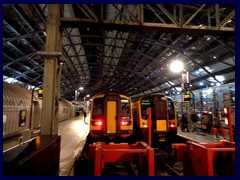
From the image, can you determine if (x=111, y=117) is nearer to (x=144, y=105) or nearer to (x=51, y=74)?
(x=144, y=105)

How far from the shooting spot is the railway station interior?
3988 mm

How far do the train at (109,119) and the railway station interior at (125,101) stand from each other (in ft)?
0.14

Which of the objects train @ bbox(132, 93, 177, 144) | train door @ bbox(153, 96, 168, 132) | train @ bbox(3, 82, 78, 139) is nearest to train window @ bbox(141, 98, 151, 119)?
train @ bbox(132, 93, 177, 144)

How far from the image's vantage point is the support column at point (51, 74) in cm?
465

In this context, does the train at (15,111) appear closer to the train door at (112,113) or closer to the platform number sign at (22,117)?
the platform number sign at (22,117)

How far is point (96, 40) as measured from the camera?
50.6 ft

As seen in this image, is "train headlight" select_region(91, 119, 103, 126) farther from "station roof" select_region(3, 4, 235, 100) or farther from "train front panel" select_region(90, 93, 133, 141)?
"station roof" select_region(3, 4, 235, 100)

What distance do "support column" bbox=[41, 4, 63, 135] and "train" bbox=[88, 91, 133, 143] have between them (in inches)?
113

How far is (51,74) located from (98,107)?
137 inches

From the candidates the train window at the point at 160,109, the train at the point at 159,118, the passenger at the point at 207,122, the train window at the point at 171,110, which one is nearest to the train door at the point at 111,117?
the train at the point at 159,118

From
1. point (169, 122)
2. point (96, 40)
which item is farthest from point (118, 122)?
point (96, 40)

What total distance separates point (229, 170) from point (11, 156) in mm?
4436

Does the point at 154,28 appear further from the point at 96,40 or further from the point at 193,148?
the point at 96,40

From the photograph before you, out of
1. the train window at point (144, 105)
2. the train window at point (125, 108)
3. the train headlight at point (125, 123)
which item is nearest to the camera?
the train headlight at point (125, 123)
